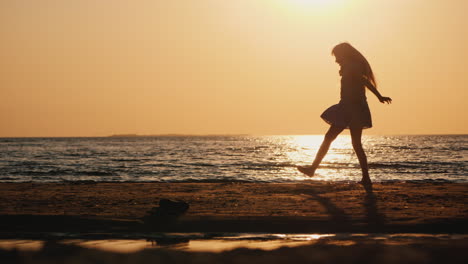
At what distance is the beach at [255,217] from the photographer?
14.2 ft

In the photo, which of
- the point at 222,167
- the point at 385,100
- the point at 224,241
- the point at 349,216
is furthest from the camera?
the point at 222,167

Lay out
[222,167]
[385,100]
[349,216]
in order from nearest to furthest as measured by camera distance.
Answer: [349,216]
[385,100]
[222,167]

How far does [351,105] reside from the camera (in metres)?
9.65

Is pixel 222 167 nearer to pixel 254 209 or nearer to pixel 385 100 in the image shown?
pixel 385 100

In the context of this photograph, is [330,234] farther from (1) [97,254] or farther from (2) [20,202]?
(2) [20,202]

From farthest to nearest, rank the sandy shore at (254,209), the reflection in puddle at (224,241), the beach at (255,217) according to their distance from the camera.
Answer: the sandy shore at (254,209), the reflection in puddle at (224,241), the beach at (255,217)

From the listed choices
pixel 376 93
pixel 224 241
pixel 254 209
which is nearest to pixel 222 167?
pixel 376 93

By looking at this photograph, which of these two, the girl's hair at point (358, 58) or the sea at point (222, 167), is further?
the sea at point (222, 167)

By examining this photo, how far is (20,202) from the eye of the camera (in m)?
8.06

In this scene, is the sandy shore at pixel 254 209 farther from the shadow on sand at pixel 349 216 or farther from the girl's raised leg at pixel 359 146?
the girl's raised leg at pixel 359 146

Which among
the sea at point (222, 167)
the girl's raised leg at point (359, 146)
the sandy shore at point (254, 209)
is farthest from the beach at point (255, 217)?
the sea at point (222, 167)

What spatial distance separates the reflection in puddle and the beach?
12 cm

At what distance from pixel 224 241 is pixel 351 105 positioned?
5181mm

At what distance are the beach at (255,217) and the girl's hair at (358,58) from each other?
6.11 ft
